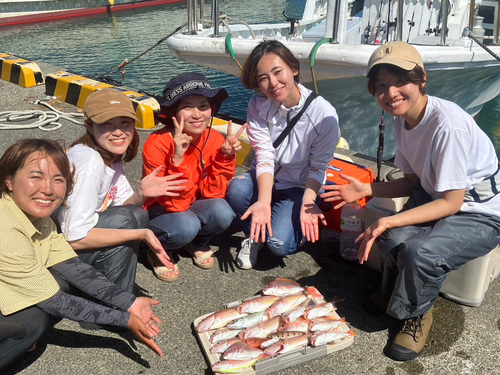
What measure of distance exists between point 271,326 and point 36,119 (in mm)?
5543

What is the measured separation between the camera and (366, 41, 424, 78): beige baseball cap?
268 cm

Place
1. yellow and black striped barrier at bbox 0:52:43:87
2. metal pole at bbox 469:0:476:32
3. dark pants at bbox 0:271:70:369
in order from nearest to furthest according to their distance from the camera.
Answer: dark pants at bbox 0:271:70:369
metal pole at bbox 469:0:476:32
yellow and black striped barrier at bbox 0:52:43:87

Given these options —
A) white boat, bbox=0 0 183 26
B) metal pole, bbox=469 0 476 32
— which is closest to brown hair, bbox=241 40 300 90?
metal pole, bbox=469 0 476 32

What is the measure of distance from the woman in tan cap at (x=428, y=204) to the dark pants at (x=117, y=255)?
1.44 meters

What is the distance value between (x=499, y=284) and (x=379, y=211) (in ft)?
3.32

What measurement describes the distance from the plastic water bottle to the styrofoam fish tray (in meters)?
0.89

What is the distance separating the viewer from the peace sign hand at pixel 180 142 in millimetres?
3316

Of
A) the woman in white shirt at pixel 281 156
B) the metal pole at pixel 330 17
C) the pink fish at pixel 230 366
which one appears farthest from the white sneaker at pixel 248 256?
the metal pole at pixel 330 17

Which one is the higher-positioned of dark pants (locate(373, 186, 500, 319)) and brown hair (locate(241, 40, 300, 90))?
brown hair (locate(241, 40, 300, 90))

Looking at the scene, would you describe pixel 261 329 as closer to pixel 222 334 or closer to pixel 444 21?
pixel 222 334

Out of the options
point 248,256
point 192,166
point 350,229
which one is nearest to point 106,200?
point 192,166

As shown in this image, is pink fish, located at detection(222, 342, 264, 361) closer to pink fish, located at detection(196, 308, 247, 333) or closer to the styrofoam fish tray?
the styrofoam fish tray

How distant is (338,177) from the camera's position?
4.07m

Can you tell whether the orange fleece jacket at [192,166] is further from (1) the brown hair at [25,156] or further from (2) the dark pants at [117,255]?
(1) the brown hair at [25,156]
